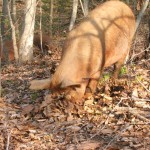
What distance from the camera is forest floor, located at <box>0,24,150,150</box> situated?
208 inches

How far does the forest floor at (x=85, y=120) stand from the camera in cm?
529

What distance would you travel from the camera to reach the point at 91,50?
21.9ft

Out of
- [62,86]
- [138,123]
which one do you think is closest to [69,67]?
[62,86]

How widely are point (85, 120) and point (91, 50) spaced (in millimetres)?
1278

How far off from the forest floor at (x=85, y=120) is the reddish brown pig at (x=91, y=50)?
10.5 inches

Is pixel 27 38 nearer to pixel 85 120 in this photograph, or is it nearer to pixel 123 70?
pixel 123 70

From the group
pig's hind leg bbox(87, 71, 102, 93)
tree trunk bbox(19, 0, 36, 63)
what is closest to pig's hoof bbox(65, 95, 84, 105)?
pig's hind leg bbox(87, 71, 102, 93)

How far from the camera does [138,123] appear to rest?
18.1ft

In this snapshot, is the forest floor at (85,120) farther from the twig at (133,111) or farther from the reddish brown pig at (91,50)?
the reddish brown pig at (91,50)

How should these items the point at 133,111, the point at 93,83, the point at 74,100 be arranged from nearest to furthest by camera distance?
the point at 133,111
the point at 74,100
the point at 93,83

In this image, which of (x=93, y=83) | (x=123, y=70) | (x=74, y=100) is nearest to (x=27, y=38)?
(x=123, y=70)

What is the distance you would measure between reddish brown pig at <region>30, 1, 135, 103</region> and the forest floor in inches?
10.5

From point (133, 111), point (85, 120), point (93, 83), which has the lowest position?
point (85, 120)

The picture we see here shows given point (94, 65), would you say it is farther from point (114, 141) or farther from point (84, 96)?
point (114, 141)
